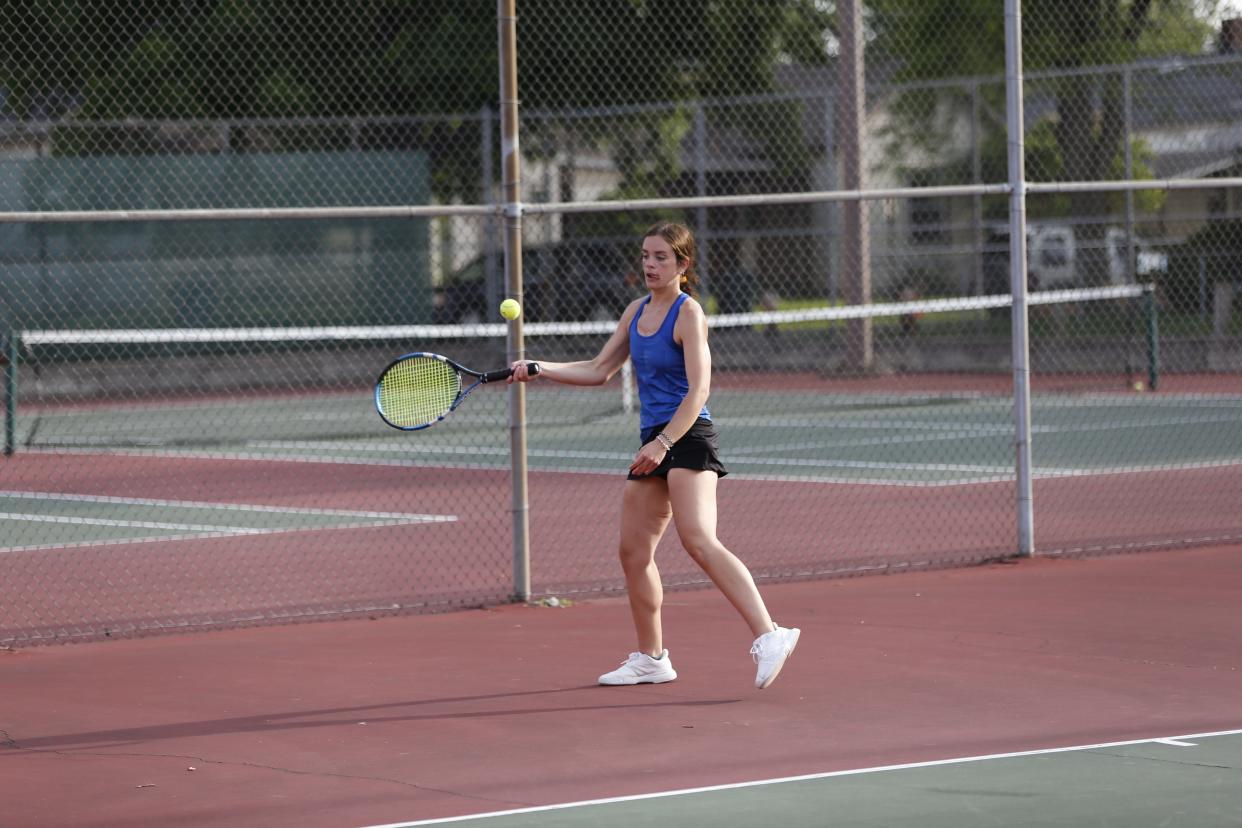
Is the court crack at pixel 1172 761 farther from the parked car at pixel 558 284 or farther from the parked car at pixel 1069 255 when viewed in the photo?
the parked car at pixel 558 284

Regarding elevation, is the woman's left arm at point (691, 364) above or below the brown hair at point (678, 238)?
below

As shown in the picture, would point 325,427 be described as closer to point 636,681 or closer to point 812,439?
point 812,439

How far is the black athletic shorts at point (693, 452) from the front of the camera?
22.4 ft

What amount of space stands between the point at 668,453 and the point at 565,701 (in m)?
0.99

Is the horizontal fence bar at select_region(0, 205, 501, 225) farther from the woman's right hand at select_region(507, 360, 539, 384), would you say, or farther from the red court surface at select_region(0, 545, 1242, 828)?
the red court surface at select_region(0, 545, 1242, 828)

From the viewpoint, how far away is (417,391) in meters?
7.22

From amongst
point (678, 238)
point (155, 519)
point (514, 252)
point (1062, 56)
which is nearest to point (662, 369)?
point (678, 238)

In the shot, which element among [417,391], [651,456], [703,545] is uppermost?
[417,391]

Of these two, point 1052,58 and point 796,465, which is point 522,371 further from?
point 1052,58

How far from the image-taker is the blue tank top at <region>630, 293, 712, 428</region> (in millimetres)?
6832

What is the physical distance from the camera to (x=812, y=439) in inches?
690

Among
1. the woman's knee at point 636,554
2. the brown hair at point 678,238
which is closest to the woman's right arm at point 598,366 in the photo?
the brown hair at point 678,238

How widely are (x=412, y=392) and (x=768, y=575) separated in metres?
3.13

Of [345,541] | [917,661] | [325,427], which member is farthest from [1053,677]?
[325,427]
